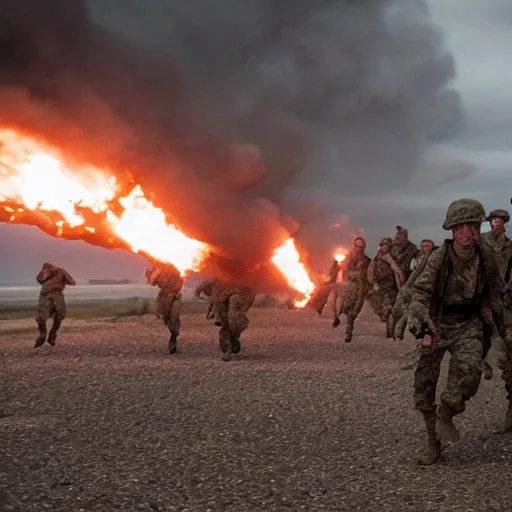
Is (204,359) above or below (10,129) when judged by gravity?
below

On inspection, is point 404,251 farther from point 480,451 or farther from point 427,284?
point 427,284

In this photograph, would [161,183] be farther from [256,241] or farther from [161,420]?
[161,420]

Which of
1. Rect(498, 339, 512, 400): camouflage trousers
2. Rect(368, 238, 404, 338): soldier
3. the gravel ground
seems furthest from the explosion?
Rect(498, 339, 512, 400): camouflage trousers

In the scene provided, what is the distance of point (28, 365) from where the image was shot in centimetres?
1419

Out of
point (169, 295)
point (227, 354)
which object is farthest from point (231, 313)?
point (169, 295)

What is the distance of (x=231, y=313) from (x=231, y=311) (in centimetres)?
4

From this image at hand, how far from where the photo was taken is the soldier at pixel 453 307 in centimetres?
676

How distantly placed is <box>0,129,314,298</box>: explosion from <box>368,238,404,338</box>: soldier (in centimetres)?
525

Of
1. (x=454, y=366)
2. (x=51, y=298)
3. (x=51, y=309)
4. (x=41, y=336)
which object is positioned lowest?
(x=41, y=336)

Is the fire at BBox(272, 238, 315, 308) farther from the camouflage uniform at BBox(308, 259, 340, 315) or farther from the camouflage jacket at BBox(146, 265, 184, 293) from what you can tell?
the camouflage jacket at BBox(146, 265, 184, 293)

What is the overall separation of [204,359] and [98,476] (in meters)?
8.70

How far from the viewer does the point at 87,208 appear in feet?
50.6

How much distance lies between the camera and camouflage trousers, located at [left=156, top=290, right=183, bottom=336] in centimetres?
1656

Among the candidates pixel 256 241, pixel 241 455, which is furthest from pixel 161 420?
pixel 256 241
